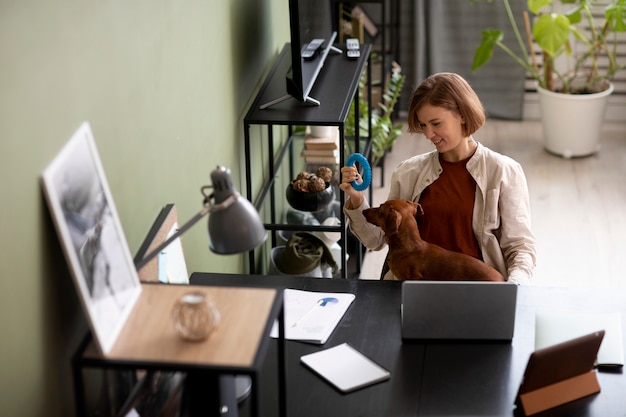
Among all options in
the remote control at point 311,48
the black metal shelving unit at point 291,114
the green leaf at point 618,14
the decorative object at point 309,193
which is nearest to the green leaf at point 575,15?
the green leaf at point 618,14

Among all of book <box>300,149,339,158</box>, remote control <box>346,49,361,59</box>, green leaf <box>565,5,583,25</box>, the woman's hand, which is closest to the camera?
the woman's hand

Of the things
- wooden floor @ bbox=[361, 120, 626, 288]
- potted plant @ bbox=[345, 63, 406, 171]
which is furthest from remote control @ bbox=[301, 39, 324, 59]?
wooden floor @ bbox=[361, 120, 626, 288]

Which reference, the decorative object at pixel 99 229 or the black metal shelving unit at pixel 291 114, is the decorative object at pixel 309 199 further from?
the decorative object at pixel 99 229

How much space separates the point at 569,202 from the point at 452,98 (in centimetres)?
243

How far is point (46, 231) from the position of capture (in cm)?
167

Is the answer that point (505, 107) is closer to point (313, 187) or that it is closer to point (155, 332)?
point (313, 187)

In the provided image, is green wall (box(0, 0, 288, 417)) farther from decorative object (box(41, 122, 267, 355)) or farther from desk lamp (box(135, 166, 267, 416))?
desk lamp (box(135, 166, 267, 416))

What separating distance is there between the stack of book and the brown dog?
1408 mm

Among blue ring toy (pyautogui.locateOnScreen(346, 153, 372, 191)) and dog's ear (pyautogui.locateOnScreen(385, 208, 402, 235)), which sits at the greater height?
blue ring toy (pyautogui.locateOnScreen(346, 153, 372, 191))

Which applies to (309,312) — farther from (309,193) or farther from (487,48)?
(487,48)

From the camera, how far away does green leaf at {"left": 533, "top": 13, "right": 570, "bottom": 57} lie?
16.5 feet

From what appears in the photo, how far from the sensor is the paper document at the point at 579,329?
7.06 feet

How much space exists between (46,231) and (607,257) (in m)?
3.25

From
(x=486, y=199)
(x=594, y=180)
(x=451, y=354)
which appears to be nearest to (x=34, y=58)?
(x=451, y=354)
